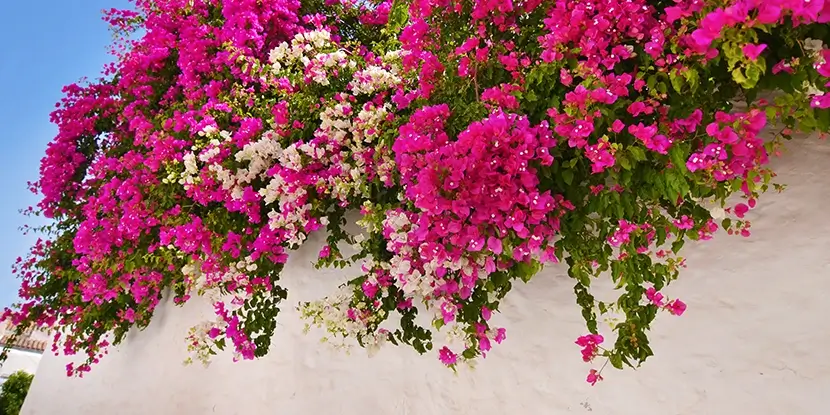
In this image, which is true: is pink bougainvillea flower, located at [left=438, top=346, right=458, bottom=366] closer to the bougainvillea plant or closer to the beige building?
the bougainvillea plant

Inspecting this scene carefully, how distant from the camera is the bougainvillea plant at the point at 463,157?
1663 millimetres

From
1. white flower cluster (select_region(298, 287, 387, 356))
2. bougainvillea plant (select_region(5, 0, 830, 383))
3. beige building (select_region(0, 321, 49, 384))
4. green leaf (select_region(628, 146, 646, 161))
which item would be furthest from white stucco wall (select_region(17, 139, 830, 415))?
beige building (select_region(0, 321, 49, 384))

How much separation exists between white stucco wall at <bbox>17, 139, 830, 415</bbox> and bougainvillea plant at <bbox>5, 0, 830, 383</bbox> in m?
0.11

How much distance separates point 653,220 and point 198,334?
2.20m

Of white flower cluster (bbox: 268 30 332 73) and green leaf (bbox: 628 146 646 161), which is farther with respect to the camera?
white flower cluster (bbox: 268 30 332 73)

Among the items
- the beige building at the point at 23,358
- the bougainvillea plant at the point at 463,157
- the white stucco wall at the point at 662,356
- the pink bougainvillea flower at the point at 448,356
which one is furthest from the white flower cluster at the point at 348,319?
the beige building at the point at 23,358

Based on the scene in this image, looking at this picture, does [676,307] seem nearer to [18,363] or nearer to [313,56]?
[313,56]

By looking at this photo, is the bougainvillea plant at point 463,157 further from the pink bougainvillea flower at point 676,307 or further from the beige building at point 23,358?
the beige building at point 23,358

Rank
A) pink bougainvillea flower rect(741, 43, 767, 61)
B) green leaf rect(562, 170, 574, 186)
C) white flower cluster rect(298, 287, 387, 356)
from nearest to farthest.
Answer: pink bougainvillea flower rect(741, 43, 767, 61) → green leaf rect(562, 170, 574, 186) → white flower cluster rect(298, 287, 387, 356)

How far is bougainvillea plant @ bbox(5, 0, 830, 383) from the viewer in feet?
5.46

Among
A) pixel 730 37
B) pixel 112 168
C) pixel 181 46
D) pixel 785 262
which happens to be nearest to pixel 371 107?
pixel 730 37

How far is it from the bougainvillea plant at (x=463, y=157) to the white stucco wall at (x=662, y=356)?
4.4 inches

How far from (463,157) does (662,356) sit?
3.72 ft

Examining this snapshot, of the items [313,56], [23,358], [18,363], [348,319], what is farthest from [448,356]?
[23,358]
